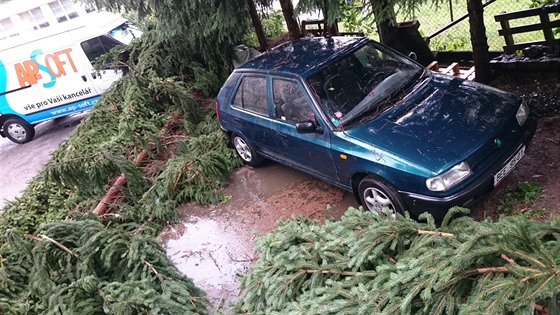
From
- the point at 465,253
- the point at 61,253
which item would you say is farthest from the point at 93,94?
the point at 465,253

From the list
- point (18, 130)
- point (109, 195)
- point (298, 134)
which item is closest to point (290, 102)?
point (298, 134)

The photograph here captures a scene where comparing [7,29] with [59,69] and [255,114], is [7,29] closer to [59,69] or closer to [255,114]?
[59,69]

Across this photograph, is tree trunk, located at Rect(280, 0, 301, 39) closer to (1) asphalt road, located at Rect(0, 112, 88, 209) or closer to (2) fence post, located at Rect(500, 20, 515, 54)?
(2) fence post, located at Rect(500, 20, 515, 54)

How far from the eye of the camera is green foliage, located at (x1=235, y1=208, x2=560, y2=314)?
6.13 ft

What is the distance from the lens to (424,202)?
3.70 m

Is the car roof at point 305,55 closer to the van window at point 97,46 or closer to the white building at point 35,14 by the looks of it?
the van window at point 97,46

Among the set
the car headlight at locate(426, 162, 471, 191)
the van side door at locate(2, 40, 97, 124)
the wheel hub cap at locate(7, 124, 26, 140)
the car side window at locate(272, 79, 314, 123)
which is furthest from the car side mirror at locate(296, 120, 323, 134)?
the wheel hub cap at locate(7, 124, 26, 140)

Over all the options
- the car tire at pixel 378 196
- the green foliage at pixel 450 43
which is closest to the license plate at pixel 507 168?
the car tire at pixel 378 196

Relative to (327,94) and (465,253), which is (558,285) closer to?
(465,253)

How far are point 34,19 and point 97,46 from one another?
4788mm

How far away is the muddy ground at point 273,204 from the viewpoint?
4.20 meters

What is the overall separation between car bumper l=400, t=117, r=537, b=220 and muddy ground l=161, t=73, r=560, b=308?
42 cm

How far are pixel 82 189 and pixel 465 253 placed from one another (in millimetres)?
4922

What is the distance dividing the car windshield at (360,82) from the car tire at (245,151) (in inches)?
65.4
